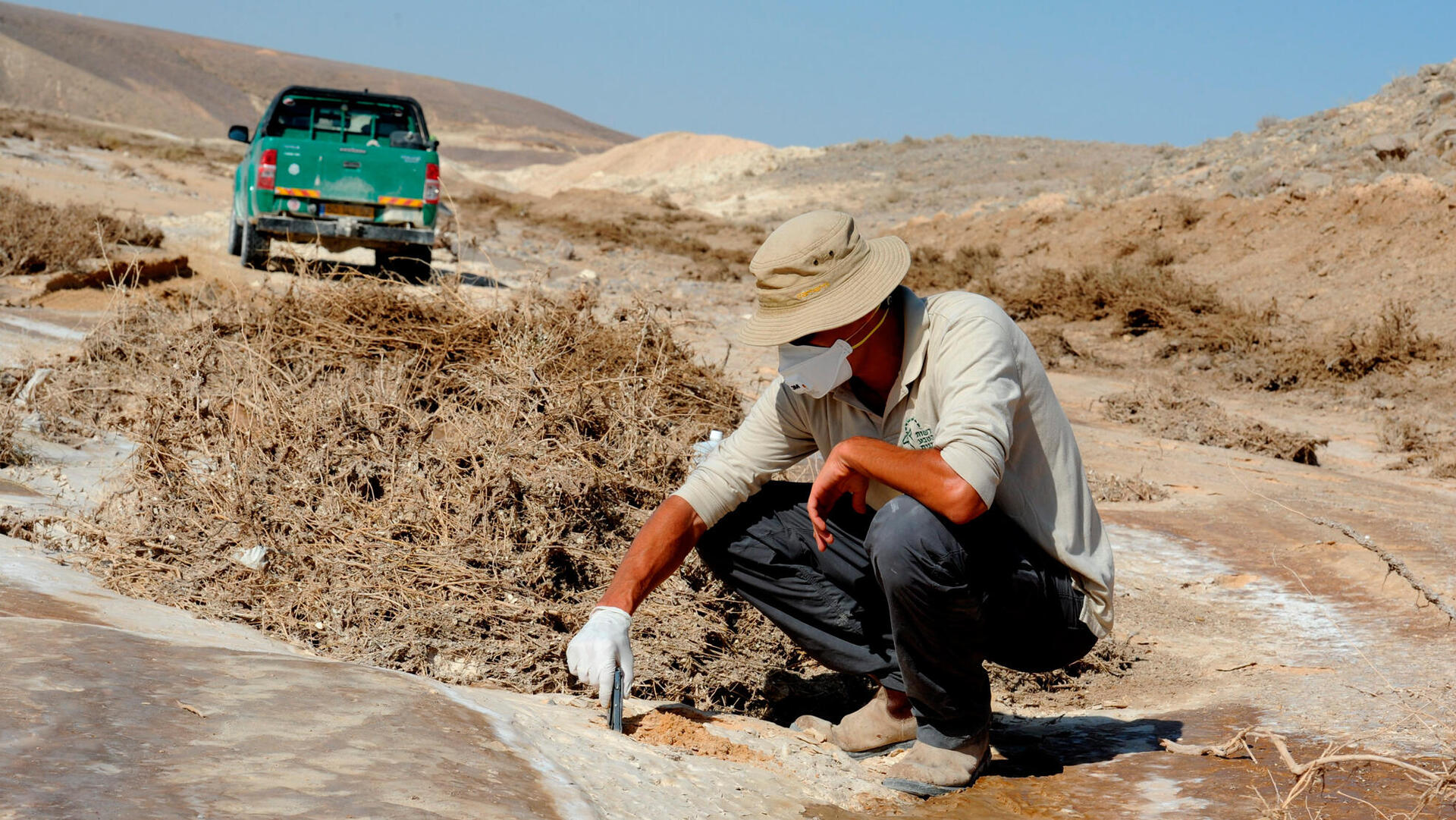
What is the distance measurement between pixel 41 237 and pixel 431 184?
2802 mm

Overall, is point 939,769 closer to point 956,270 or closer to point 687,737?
point 687,737

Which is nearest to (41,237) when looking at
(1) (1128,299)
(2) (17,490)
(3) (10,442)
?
(3) (10,442)

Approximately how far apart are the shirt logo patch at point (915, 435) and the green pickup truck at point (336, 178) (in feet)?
23.8

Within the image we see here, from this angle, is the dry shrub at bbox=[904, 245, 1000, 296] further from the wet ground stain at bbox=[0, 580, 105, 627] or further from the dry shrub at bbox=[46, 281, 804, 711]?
the wet ground stain at bbox=[0, 580, 105, 627]

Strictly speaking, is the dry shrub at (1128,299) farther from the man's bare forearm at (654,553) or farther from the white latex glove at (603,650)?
the white latex glove at (603,650)

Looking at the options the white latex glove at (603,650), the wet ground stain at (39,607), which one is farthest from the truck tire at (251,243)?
the white latex glove at (603,650)

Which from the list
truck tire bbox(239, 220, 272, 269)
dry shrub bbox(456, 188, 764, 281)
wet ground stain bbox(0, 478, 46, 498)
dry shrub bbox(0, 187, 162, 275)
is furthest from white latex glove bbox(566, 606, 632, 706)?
dry shrub bbox(456, 188, 764, 281)

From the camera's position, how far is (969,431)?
85.0 inches

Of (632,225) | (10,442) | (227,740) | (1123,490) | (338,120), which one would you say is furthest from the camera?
(632,225)

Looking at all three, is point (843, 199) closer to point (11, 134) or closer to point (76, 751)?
point (11, 134)

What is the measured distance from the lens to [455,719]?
85.4 inches

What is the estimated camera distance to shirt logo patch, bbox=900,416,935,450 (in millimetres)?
2398

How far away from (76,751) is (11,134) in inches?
1009

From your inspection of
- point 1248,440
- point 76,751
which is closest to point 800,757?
point 76,751
